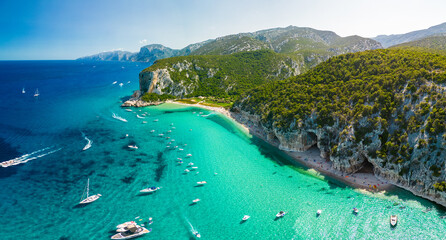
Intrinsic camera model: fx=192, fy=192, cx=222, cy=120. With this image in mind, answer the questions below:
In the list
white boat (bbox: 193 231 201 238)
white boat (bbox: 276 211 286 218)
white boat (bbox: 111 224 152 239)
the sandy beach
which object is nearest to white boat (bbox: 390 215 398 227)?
the sandy beach

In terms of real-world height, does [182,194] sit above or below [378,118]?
below

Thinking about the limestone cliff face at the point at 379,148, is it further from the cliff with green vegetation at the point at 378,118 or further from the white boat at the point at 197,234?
the white boat at the point at 197,234

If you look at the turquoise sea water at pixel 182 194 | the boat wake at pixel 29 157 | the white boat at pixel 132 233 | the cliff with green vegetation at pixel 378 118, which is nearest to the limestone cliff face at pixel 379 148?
the cliff with green vegetation at pixel 378 118

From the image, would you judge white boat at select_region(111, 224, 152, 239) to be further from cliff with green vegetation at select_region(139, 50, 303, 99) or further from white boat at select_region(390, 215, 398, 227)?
cliff with green vegetation at select_region(139, 50, 303, 99)

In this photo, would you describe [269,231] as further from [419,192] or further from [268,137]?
[268,137]

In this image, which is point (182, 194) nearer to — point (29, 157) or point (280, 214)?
point (280, 214)

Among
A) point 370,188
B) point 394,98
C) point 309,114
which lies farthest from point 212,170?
point 394,98

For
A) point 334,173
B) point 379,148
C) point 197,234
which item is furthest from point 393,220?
point 197,234
